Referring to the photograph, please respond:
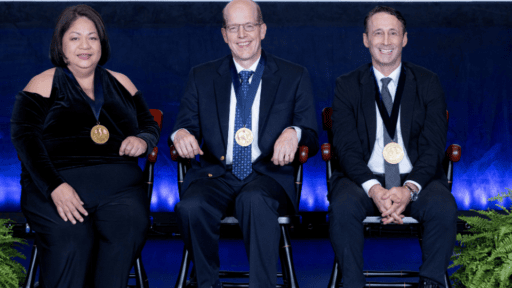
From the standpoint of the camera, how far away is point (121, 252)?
2359 millimetres

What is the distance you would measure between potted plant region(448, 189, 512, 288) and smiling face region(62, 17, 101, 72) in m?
2.10

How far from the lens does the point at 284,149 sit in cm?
246

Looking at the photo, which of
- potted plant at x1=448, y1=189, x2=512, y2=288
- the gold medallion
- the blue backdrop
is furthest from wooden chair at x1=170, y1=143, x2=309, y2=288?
the blue backdrop

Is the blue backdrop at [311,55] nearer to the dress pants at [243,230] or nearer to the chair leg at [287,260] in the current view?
the chair leg at [287,260]

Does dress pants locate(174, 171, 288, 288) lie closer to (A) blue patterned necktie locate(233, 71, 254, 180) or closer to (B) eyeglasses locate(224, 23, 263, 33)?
(A) blue patterned necktie locate(233, 71, 254, 180)

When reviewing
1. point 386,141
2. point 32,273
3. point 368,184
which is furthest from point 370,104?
point 32,273

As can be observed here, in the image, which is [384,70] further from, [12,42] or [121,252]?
[12,42]

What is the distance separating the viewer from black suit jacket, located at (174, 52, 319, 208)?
272cm

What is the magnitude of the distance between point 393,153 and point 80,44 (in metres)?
1.70

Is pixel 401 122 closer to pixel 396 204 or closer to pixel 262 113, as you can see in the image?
pixel 396 204

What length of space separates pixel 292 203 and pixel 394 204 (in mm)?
519

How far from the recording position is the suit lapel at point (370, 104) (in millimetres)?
2812

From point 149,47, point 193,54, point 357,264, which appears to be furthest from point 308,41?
point 357,264

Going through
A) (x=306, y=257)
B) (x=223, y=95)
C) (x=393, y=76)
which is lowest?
Answer: (x=306, y=257)
